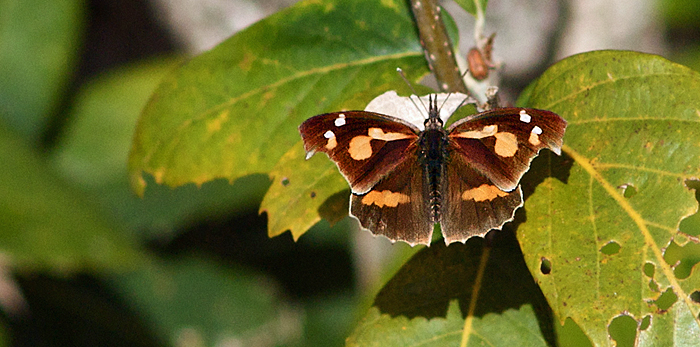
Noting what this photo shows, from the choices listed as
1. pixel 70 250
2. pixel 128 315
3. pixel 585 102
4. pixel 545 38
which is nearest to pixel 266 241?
pixel 128 315

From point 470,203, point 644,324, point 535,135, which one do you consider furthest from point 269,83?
point 644,324

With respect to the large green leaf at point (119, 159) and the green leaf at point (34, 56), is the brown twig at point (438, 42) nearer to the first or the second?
the large green leaf at point (119, 159)

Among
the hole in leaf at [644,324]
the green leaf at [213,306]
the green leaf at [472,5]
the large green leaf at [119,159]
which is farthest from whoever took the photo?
the green leaf at [213,306]

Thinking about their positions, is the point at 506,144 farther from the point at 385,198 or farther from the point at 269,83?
the point at 269,83

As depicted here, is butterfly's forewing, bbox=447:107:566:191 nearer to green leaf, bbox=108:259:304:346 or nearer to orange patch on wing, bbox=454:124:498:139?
orange patch on wing, bbox=454:124:498:139

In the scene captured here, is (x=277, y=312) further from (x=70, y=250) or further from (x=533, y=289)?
(x=533, y=289)

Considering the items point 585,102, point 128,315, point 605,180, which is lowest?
point 605,180

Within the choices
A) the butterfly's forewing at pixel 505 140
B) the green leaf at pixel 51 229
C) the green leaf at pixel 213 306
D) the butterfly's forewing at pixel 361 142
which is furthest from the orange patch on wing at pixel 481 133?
the green leaf at pixel 213 306
